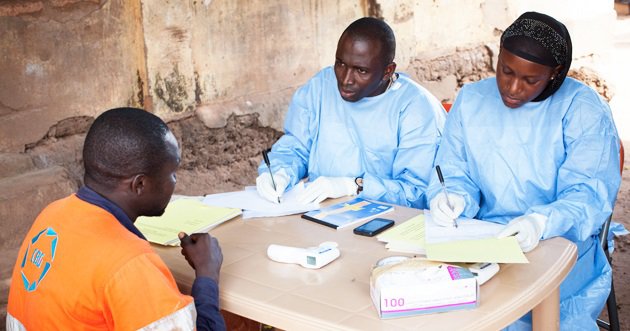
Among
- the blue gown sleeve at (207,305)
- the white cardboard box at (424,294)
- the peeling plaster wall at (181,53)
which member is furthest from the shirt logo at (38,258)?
the peeling plaster wall at (181,53)

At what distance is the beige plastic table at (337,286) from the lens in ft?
5.73

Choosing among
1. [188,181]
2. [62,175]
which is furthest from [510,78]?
[188,181]

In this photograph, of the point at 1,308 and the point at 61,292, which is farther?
the point at 1,308

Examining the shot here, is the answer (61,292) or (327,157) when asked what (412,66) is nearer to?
(327,157)

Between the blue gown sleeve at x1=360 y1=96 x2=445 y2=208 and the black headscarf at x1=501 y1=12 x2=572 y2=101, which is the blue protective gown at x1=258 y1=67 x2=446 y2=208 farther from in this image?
the black headscarf at x1=501 y1=12 x2=572 y2=101

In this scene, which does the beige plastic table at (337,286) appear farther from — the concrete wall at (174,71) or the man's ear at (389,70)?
the concrete wall at (174,71)

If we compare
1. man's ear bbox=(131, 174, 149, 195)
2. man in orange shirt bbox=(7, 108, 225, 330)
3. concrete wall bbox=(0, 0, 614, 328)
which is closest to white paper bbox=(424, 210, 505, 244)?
man in orange shirt bbox=(7, 108, 225, 330)

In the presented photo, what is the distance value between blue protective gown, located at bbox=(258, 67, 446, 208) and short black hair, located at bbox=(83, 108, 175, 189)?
1.12 metres

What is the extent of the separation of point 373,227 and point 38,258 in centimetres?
95

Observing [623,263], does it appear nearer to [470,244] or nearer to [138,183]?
[470,244]

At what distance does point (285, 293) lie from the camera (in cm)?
191

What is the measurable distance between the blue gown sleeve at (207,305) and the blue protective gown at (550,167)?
97 cm

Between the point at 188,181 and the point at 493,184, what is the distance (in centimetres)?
223

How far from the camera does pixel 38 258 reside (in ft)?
5.93
